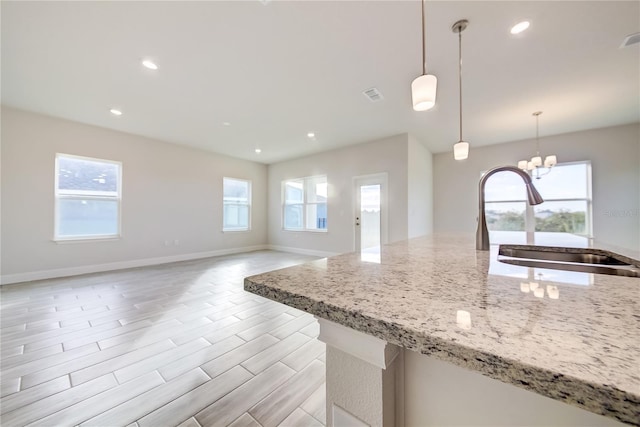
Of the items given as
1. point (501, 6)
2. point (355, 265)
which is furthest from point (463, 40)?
point (355, 265)

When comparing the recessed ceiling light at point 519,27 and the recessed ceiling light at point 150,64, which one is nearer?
the recessed ceiling light at point 519,27

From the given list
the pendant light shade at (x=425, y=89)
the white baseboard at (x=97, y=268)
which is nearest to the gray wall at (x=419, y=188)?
the pendant light shade at (x=425, y=89)

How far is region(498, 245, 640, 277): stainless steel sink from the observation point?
3.35 ft

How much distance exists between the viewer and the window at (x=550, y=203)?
15.1 feet

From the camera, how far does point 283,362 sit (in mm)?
1800

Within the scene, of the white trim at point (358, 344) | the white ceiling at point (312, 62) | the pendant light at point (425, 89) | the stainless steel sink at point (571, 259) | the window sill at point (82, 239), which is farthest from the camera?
the window sill at point (82, 239)

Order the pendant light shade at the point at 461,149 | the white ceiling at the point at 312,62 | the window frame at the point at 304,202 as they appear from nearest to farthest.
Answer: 1. the white ceiling at the point at 312,62
2. the pendant light shade at the point at 461,149
3. the window frame at the point at 304,202

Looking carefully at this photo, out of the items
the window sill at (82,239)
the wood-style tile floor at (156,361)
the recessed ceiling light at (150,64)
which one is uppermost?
the recessed ceiling light at (150,64)

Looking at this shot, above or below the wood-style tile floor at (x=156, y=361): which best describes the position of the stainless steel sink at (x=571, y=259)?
above

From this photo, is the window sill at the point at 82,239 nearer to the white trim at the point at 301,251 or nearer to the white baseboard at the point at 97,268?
the white baseboard at the point at 97,268

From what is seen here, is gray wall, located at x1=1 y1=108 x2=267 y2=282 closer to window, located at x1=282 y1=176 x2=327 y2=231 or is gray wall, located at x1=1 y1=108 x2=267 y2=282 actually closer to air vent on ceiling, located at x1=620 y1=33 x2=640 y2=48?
window, located at x1=282 y1=176 x2=327 y2=231

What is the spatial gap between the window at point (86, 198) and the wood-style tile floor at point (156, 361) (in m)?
1.30

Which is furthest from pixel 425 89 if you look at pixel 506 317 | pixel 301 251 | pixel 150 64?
pixel 301 251

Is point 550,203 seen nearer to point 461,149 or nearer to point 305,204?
point 461,149
